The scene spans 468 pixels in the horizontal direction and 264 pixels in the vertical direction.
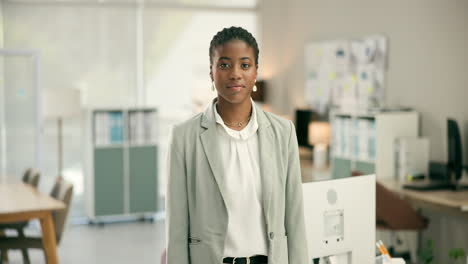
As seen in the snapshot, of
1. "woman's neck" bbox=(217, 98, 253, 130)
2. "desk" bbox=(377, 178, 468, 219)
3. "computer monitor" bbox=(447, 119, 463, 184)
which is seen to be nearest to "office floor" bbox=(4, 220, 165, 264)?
"desk" bbox=(377, 178, 468, 219)

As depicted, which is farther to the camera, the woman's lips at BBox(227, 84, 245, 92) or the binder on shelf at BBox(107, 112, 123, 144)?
the binder on shelf at BBox(107, 112, 123, 144)

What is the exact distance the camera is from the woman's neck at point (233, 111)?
6.93 ft

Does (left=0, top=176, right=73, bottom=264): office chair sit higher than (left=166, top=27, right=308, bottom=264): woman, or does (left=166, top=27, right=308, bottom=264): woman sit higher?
(left=166, top=27, right=308, bottom=264): woman

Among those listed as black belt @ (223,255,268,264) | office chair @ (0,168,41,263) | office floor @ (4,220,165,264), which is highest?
black belt @ (223,255,268,264)

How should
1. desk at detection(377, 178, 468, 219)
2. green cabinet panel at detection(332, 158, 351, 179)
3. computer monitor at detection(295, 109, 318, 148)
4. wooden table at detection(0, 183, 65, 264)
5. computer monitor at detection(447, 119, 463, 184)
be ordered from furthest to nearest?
computer monitor at detection(295, 109, 318, 148) < green cabinet panel at detection(332, 158, 351, 179) < computer monitor at detection(447, 119, 463, 184) < wooden table at detection(0, 183, 65, 264) < desk at detection(377, 178, 468, 219)

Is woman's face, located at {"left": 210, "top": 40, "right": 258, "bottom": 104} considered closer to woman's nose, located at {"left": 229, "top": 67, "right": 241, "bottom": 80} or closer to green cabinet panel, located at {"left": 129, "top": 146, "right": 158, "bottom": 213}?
woman's nose, located at {"left": 229, "top": 67, "right": 241, "bottom": 80}

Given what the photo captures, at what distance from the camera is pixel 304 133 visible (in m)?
8.42

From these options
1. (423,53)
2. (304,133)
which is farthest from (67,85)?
(423,53)

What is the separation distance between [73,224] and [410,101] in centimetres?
444

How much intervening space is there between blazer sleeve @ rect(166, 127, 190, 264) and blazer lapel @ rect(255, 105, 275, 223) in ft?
0.82

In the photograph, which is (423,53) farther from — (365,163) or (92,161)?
(92,161)

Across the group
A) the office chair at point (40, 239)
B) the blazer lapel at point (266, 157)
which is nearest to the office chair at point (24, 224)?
the office chair at point (40, 239)

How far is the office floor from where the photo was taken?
663cm

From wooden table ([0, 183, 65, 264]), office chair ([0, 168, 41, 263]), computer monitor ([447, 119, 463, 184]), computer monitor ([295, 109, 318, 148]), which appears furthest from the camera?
computer monitor ([295, 109, 318, 148])
